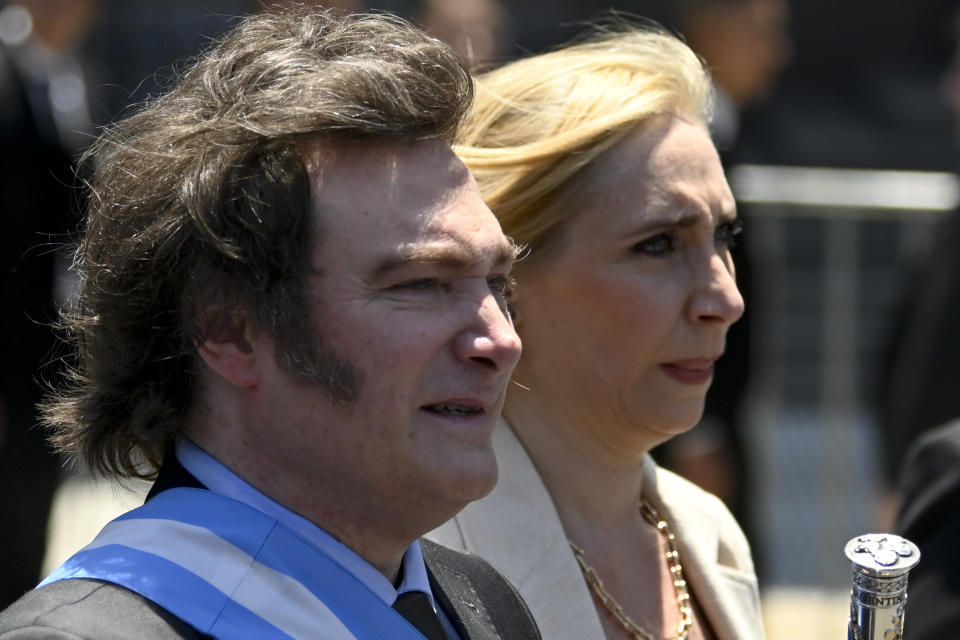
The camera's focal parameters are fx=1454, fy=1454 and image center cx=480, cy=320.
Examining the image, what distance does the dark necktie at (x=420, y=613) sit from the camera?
1936 mm

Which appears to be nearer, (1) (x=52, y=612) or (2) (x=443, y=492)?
(1) (x=52, y=612)

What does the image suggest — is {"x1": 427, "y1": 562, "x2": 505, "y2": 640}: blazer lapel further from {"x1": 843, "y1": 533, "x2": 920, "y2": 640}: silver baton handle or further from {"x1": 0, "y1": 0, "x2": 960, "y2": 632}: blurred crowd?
{"x1": 0, "y1": 0, "x2": 960, "y2": 632}: blurred crowd

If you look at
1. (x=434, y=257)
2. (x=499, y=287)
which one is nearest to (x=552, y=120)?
(x=499, y=287)

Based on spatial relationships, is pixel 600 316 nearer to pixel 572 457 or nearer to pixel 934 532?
pixel 572 457

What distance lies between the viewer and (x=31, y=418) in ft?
14.0

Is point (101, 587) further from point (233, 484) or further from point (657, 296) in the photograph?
point (657, 296)

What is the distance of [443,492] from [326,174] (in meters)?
0.44

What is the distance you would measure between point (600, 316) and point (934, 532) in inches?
32.1

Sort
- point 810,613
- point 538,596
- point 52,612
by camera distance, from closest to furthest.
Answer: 1. point 52,612
2. point 538,596
3. point 810,613

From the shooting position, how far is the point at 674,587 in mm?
2619

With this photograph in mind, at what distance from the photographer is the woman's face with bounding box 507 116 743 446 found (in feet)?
8.21

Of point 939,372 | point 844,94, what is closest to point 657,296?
point 939,372

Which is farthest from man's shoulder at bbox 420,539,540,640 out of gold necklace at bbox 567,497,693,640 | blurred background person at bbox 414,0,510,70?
blurred background person at bbox 414,0,510,70

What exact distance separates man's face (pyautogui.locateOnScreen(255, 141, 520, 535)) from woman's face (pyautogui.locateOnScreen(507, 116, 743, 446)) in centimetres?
63
